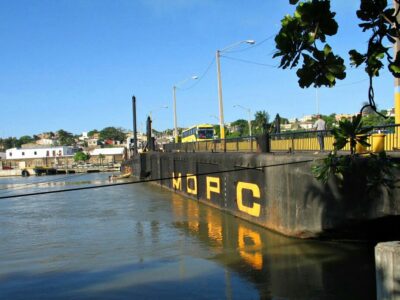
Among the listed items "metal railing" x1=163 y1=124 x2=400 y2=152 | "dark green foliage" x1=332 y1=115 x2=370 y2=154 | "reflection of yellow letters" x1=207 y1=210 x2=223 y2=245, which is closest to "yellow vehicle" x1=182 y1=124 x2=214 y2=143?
"metal railing" x1=163 y1=124 x2=400 y2=152

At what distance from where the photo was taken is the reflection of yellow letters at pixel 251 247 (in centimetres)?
1181

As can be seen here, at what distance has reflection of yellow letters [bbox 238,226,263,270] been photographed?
38.8 ft

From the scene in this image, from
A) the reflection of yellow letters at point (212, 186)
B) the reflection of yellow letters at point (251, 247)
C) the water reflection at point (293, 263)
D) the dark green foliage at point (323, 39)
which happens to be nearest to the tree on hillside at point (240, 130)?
the reflection of yellow letters at point (212, 186)

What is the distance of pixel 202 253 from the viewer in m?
13.1

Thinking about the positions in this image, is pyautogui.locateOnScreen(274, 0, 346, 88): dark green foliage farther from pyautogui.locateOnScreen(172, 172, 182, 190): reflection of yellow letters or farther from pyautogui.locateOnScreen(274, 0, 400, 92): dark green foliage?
pyautogui.locateOnScreen(172, 172, 182, 190): reflection of yellow letters

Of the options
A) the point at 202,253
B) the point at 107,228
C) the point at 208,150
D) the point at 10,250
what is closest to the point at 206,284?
the point at 202,253

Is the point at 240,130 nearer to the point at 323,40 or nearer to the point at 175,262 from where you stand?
the point at 175,262

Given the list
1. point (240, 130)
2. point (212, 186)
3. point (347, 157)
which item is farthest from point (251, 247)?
point (240, 130)

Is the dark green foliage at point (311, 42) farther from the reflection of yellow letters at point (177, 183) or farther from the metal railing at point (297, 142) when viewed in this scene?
the reflection of yellow letters at point (177, 183)

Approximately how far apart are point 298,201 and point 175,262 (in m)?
3.90

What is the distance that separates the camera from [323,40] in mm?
4641

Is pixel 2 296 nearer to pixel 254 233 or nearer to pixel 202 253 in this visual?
pixel 202 253

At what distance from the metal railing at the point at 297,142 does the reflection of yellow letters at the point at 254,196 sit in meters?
1.44

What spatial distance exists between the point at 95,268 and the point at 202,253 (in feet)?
9.82
